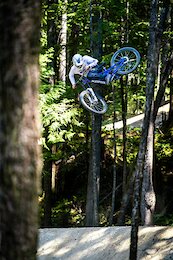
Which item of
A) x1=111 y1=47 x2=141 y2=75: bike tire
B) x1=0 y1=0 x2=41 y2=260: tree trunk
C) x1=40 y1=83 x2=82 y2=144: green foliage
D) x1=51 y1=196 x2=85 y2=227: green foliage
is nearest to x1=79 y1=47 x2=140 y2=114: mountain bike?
x1=111 y1=47 x2=141 y2=75: bike tire

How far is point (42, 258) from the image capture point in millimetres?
12164

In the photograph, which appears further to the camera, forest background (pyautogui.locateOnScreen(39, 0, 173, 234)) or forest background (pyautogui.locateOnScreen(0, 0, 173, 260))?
forest background (pyautogui.locateOnScreen(39, 0, 173, 234))

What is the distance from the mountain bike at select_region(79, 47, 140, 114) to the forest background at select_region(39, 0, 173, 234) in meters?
0.76

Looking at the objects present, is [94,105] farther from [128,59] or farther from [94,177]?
[94,177]

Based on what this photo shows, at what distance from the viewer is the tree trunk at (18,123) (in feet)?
8.82

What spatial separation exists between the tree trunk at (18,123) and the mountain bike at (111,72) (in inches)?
313

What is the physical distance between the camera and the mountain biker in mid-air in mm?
10258

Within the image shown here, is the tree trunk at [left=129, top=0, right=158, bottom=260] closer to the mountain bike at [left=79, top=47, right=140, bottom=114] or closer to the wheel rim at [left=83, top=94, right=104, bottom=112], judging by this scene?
the mountain bike at [left=79, top=47, right=140, bottom=114]

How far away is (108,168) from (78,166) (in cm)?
146

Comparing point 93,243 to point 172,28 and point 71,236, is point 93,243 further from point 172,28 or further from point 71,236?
point 172,28

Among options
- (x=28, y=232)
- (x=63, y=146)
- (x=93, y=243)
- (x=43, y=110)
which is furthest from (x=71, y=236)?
(x=28, y=232)

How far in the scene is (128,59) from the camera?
10.9 meters

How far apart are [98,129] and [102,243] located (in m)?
4.35

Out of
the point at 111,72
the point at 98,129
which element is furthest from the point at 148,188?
the point at 111,72
